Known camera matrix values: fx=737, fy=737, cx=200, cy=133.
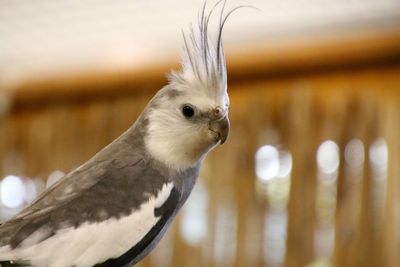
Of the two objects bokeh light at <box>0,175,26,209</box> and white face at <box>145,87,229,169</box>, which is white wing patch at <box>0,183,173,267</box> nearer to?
white face at <box>145,87,229,169</box>

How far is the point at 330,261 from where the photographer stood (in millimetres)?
2275

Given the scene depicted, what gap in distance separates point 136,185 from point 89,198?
0.08 metres

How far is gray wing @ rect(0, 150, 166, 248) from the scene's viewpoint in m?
1.04

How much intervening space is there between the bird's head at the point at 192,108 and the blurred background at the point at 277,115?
1.07 meters

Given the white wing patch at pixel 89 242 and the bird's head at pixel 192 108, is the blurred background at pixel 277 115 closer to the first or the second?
the bird's head at pixel 192 108

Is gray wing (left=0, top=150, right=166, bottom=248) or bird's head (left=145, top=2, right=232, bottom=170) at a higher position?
bird's head (left=145, top=2, right=232, bottom=170)

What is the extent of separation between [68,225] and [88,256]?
53mm

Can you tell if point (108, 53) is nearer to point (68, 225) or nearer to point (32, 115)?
point (32, 115)

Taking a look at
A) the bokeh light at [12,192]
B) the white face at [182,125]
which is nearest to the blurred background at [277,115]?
the bokeh light at [12,192]

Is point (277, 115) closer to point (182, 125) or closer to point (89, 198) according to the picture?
point (182, 125)

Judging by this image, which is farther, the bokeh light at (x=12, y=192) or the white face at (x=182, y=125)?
the bokeh light at (x=12, y=192)

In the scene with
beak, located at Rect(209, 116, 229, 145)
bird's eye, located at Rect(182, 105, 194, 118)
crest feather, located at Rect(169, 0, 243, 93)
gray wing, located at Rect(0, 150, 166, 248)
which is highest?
crest feather, located at Rect(169, 0, 243, 93)

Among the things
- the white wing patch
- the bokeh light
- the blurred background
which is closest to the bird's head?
the white wing patch

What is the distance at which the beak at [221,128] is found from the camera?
1173mm
